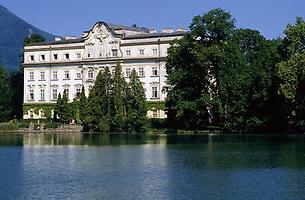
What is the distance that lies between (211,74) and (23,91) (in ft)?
141

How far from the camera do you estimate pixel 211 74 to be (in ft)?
261

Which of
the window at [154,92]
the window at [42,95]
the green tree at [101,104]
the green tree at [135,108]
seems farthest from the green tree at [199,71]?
the window at [42,95]

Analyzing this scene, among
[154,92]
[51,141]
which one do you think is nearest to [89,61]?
[154,92]

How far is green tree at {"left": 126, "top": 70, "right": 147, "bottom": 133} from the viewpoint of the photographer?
284ft

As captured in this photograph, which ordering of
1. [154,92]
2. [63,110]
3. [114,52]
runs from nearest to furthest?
[63,110] → [154,92] → [114,52]

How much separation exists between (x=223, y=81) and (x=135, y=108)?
50.9ft

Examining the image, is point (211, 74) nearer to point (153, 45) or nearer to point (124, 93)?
point (124, 93)

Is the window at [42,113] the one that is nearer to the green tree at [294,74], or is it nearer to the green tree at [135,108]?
the green tree at [135,108]

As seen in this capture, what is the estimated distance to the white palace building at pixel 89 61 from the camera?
10031cm

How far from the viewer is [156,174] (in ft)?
105

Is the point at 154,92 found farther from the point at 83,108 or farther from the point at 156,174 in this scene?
the point at 156,174

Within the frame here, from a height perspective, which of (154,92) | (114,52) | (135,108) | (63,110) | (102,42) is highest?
(102,42)

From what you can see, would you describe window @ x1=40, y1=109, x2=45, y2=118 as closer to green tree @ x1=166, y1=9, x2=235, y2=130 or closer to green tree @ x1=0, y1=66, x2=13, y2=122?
green tree @ x1=0, y1=66, x2=13, y2=122

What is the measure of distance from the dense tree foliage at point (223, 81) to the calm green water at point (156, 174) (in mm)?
29673
